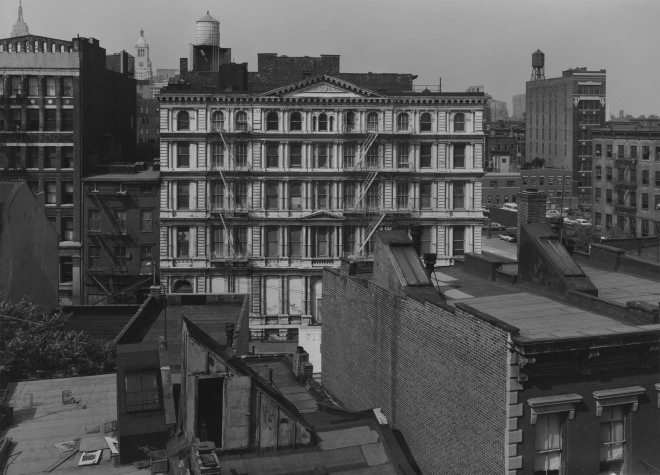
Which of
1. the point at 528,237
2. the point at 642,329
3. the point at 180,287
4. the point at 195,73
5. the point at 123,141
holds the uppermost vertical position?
the point at 195,73

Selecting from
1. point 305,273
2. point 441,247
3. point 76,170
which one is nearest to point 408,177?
point 441,247

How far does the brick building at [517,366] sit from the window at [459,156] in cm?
3935

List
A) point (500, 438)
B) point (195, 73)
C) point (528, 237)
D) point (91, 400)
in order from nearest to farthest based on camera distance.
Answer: point (500, 438)
point (528, 237)
point (91, 400)
point (195, 73)

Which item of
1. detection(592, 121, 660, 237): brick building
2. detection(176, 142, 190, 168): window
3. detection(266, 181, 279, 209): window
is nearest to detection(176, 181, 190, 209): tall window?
detection(176, 142, 190, 168): window

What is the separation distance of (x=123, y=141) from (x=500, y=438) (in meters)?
62.2

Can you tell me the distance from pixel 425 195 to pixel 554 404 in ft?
153

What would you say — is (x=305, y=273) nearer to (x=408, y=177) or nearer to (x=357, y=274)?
(x=408, y=177)

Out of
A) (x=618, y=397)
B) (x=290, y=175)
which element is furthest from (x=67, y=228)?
(x=618, y=397)

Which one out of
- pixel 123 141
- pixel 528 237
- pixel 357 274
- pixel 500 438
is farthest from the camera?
pixel 123 141

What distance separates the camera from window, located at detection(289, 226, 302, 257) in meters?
61.6

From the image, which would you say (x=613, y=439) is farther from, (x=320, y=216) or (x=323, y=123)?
(x=323, y=123)

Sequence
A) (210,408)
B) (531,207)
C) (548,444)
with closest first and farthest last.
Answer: (548,444) < (210,408) < (531,207)

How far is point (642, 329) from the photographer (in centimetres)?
1717

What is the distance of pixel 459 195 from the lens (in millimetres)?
63062
